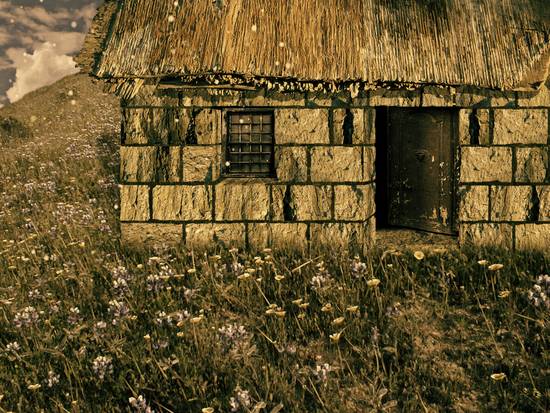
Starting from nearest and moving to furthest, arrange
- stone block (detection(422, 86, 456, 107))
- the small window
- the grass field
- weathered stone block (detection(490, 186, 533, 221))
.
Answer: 1. the grass field
2. stone block (detection(422, 86, 456, 107))
3. weathered stone block (detection(490, 186, 533, 221))
4. the small window

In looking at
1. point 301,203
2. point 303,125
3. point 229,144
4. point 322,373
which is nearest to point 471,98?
point 303,125

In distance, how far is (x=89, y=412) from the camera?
3131 mm

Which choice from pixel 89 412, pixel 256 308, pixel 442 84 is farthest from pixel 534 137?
pixel 89 412

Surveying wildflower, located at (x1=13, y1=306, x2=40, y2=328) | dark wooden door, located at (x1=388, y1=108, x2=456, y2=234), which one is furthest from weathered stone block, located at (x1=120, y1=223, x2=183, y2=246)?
dark wooden door, located at (x1=388, y1=108, x2=456, y2=234)

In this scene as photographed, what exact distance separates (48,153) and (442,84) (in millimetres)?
10613

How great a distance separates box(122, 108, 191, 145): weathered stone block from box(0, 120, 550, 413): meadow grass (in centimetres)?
158

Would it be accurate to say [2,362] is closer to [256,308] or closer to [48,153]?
[256,308]

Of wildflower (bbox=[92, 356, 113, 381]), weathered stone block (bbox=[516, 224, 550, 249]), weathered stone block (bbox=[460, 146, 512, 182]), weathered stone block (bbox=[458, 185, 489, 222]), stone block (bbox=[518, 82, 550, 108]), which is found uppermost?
stone block (bbox=[518, 82, 550, 108])

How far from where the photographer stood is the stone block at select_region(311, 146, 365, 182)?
6.41 meters

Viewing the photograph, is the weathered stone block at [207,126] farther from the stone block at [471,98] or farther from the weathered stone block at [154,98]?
the stone block at [471,98]

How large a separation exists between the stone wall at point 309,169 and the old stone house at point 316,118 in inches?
0.5

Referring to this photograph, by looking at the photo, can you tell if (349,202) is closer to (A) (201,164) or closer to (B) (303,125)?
(B) (303,125)

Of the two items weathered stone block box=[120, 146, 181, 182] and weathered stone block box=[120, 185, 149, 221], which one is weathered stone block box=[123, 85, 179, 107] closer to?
weathered stone block box=[120, 146, 181, 182]

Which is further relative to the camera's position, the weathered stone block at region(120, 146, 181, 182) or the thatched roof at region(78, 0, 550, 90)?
the weathered stone block at region(120, 146, 181, 182)
